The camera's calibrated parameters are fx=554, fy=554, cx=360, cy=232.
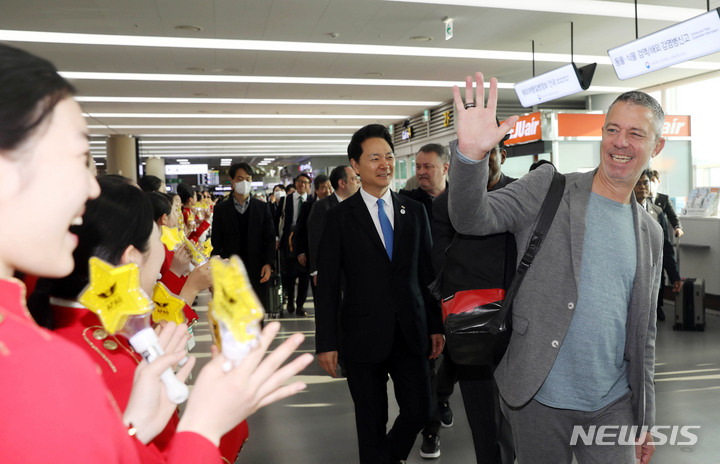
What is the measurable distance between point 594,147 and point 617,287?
959 cm

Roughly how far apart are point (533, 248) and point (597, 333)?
0.33m

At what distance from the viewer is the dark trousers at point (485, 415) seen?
8.86 ft

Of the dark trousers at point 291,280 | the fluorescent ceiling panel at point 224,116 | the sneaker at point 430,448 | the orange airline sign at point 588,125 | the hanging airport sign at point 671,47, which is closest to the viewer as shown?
the sneaker at point 430,448

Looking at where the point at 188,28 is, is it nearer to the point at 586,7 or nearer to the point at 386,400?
the point at 586,7

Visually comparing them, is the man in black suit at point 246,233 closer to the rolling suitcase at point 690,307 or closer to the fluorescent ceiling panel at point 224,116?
the rolling suitcase at point 690,307

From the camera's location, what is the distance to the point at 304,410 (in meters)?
4.09

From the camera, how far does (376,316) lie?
2.60 metres

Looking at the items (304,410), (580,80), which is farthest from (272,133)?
(304,410)

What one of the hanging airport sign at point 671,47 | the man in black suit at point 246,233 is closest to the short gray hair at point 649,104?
the man in black suit at point 246,233

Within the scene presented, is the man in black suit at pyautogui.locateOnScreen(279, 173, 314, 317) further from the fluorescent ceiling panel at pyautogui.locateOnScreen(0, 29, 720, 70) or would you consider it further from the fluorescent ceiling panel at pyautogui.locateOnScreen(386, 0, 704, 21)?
the fluorescent ceiling panel at pyautogui.locateOnScreen(386, 0, 704, 21)

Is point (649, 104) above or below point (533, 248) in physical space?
above

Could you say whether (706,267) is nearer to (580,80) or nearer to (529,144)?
(580,80)

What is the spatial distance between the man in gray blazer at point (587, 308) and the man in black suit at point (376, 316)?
0.80m

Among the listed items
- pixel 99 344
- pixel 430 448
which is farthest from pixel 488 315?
pixel 430 448
